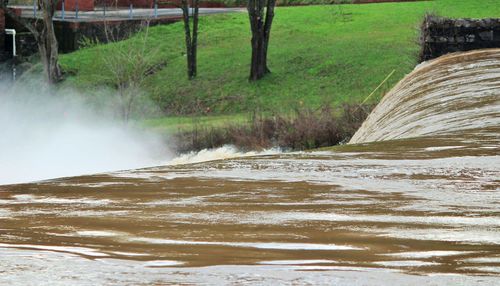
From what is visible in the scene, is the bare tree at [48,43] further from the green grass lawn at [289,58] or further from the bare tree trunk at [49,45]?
the green grass lawn at [289,58]

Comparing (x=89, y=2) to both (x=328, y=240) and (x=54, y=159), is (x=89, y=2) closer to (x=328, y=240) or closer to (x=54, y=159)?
(x=54, y=159)

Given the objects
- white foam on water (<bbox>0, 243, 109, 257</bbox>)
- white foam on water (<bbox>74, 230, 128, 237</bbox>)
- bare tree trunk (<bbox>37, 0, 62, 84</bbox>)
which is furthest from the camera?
bare tree trunk (<bbox>37, 0, 62, 84</bbox>)

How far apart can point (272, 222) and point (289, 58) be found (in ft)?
139

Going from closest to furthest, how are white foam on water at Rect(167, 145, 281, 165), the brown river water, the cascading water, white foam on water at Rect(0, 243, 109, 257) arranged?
1. the brown river water
2. white foam on water at Rect(0, 243, 109, 257)
3. the cascading water
4. white foam on water at Rect(167, 145, 281, 165)

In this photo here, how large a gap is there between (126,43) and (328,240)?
156 feet

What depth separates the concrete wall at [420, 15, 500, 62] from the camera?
2262 cm

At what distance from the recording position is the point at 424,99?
58.1 ft

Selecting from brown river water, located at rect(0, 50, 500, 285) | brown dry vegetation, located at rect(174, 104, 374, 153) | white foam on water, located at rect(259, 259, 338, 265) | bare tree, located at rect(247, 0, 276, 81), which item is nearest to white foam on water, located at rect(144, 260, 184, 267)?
brown river water, located at rect(0, 50, 500, 285)

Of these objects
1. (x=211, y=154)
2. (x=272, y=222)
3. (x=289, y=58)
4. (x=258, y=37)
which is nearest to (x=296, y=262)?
(x=272, y=222)

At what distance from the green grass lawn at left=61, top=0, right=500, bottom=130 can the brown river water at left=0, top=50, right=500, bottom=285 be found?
29.1m

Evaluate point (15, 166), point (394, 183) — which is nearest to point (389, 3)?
point (15, 166)

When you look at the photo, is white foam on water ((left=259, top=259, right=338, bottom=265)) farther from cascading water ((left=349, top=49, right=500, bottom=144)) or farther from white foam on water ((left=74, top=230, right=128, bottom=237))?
cascading water ((left=349, top=49, right=500, bottom=144))

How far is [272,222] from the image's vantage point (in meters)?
6.18

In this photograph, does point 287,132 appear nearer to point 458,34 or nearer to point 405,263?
point 458,34
